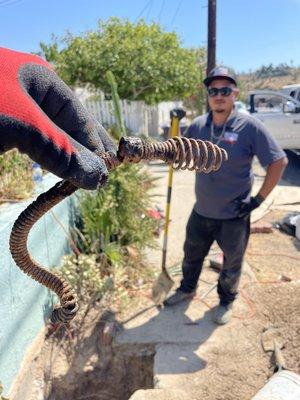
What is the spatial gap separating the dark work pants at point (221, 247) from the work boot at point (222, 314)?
1.9 inches

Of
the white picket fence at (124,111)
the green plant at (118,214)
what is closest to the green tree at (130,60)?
the white picket fence at (124,111)

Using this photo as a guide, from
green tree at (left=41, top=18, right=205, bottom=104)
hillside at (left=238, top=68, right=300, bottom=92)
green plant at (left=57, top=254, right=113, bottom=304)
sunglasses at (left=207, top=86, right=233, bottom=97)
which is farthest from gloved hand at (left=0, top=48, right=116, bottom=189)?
hillside at (left=238, top=68, right=300, bottom=92)

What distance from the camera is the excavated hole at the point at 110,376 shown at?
10.3ft

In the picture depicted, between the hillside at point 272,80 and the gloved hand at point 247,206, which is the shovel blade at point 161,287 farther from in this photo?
the hillside at point 272,80

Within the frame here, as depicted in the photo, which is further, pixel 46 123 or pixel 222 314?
pixel 222 314

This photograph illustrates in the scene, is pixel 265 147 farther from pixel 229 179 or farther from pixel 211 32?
pixel 211 32

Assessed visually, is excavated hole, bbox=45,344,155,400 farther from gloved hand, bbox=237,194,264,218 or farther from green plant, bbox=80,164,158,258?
gloved hand, bbox=237,194,264,218

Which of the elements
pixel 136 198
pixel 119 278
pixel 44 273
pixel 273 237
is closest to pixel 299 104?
pixel 273 237

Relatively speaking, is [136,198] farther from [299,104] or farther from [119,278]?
[299,104]

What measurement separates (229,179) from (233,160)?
0.53 feet

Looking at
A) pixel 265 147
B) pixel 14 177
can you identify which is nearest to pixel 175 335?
pixel 265 147

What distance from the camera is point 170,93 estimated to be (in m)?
13.8

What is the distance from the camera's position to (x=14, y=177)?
130 inches

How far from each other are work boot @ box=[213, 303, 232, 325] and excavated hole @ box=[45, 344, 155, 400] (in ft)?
2.02
